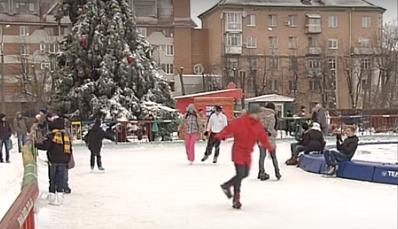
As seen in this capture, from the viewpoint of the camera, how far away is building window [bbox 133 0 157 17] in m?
45.5

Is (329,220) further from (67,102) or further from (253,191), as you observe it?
(67,102)

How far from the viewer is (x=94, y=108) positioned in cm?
2892

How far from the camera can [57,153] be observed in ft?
32.3

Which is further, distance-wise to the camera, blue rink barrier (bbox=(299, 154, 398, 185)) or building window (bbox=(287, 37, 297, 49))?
building window (bbox=(287, 37, 297, 49))

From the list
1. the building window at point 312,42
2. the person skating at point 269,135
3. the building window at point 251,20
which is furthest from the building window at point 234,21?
the person skating at point 269,135

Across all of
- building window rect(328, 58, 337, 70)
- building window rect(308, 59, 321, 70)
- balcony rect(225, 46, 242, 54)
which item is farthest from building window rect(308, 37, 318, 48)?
balcony rect(225, 46, 242, 54)

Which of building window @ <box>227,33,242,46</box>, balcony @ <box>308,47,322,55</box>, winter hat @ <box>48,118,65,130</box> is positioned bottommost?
winter hat @ <box>48,118,65,130</box>

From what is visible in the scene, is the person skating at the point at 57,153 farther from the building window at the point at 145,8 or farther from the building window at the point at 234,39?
the building window at the point at 234,39

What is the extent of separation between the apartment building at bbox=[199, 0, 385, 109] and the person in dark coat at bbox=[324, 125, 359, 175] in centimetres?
4094

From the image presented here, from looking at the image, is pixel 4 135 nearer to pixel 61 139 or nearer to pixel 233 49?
pixel 61 139

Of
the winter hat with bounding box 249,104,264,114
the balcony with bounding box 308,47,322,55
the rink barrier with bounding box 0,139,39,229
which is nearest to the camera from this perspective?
the rink barrier with bounding box 0,139,39,229

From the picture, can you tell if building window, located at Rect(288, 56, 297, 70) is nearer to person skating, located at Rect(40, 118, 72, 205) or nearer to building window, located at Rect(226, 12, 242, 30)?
building window, located at Rect(226, 12, 242, 30)

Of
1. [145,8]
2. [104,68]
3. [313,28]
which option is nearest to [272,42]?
[313,28]

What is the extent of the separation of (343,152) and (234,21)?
1962 inches
